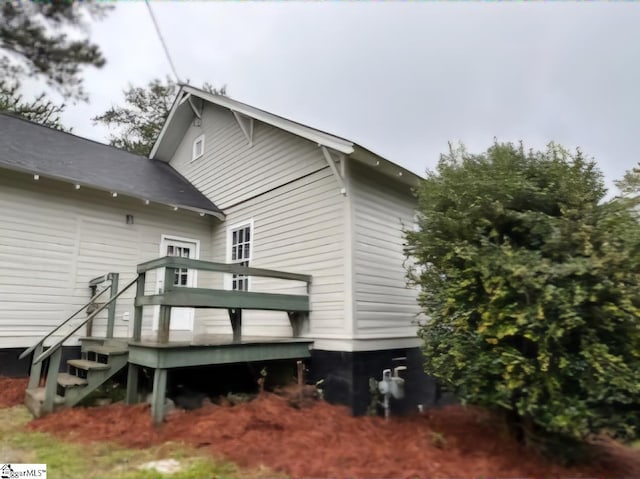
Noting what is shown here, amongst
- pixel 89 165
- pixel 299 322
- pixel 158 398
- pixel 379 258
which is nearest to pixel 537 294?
pixel 379 258

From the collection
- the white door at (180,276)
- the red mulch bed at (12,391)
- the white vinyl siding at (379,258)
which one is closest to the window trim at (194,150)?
the white door at (180,276)

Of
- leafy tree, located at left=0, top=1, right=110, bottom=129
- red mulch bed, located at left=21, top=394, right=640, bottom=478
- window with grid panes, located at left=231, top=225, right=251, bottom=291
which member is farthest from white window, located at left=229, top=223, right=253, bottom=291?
leafy tree, located at left=0, top=1, right=110, bottom=129

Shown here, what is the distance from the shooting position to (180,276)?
8.22m

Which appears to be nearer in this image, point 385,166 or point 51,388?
point 51,388

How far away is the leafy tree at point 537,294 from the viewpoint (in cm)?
360

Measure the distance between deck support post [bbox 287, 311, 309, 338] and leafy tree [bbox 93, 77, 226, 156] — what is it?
636 inches

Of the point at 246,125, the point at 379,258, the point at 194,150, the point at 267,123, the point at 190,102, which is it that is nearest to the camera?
the point at 379,258

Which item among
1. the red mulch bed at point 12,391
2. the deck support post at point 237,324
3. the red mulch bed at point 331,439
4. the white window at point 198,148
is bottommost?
the red mulch bed at point 331,439

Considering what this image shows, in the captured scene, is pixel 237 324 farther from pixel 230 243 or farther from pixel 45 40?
pixel 45 40

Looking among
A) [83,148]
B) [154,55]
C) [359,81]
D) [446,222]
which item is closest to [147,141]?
[83,148]

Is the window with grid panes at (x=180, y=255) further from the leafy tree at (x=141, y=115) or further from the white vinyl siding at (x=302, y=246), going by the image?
the leafy tree at (x=141, y=115)

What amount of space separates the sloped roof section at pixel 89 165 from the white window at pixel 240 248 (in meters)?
0.57

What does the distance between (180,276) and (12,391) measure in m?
3.31

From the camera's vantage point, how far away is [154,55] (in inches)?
267
